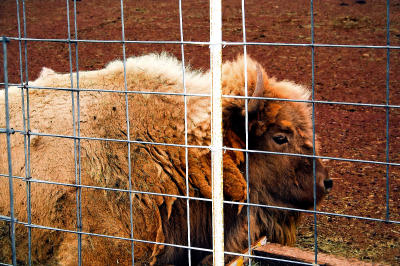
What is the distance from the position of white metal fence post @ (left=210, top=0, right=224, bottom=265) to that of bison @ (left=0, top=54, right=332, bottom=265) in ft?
2.81

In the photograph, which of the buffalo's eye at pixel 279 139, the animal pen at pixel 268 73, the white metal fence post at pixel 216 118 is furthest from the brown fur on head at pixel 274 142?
the white metal fence post at pixel 216 118

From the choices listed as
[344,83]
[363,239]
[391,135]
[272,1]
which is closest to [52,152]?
[363,239]

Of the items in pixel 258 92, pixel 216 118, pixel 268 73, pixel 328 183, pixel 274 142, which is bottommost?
pixel 328 183

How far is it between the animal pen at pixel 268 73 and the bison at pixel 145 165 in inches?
1.9

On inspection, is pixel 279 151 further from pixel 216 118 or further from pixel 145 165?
pixel 216 118

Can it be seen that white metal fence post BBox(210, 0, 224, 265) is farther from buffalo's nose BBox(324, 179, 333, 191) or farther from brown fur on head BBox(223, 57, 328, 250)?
buffalo's nose BBox(324, 179, 333, 191)

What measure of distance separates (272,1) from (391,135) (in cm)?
626

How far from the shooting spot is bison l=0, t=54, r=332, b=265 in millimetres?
3668

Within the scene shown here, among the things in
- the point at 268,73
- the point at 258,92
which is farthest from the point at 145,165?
the point at 268,73

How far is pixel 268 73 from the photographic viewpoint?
8.66m

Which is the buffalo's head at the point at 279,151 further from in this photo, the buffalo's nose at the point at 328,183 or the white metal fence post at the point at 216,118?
the white metal fence post at the point at 216,118

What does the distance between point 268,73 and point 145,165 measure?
5.18 metres

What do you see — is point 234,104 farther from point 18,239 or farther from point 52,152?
point 18,239

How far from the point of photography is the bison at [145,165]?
144 inches
